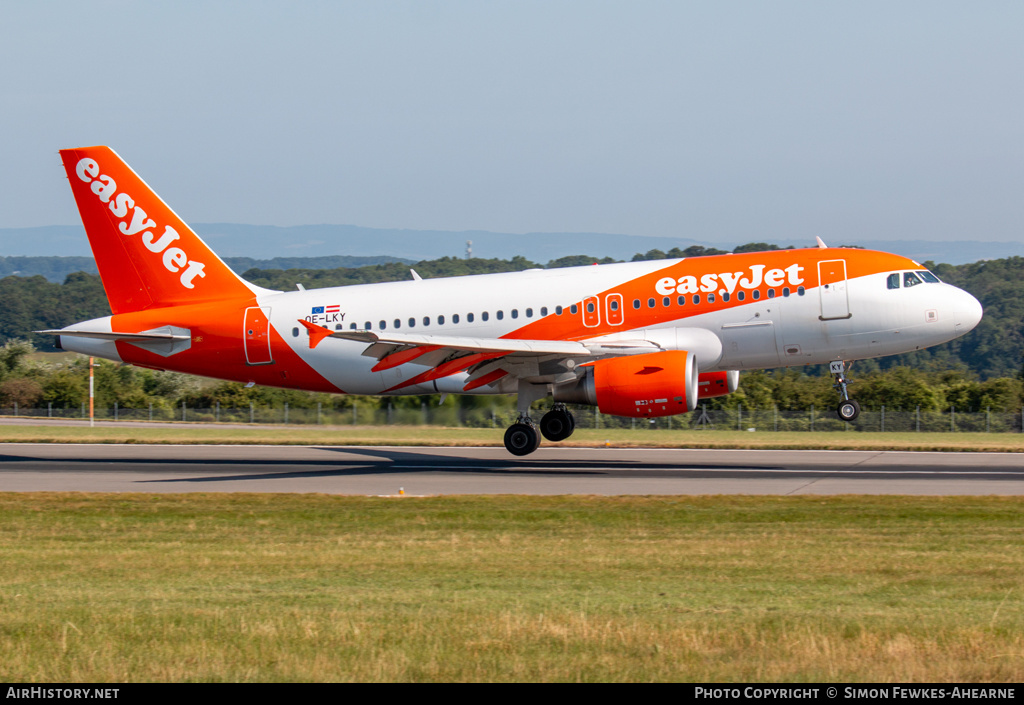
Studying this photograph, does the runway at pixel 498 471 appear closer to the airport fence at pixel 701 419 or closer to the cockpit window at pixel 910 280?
the cockpit window at pixel 910 280

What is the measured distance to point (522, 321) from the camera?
2989cm

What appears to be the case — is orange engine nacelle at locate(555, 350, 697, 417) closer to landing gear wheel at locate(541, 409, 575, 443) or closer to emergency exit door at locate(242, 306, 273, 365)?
landing gear wheel at locate(541, 409, 575, 443)

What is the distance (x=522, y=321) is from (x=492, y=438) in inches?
397

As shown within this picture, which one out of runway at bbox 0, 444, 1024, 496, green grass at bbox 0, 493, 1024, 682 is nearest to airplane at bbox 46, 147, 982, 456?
runway at bbox 0, 444, 1024, 496

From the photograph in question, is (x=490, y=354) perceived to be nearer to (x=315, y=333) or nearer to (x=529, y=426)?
(x=529, y=426)

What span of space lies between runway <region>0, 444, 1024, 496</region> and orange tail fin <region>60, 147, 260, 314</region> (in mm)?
4925

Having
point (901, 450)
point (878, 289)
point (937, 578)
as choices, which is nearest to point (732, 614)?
point (937, 578)

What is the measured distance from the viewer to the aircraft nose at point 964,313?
28.1 m

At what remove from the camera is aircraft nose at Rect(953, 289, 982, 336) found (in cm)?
2806

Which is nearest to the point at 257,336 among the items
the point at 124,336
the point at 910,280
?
the point at 124,336

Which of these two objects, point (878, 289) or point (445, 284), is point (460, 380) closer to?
point (445, 284)

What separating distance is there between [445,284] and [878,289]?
1183 cm

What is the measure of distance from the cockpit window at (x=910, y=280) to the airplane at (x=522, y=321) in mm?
37

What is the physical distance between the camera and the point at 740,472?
27.0 m
